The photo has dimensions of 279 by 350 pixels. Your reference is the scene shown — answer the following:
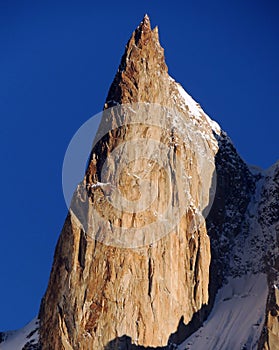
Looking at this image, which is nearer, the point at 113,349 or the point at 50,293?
the point at 113,349

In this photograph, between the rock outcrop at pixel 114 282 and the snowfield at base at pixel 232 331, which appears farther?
the snowfield at base at pixel 232 331

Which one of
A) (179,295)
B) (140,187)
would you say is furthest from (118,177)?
(179,295)

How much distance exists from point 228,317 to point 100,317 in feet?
62.5

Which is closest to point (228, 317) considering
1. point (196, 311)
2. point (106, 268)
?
point (196, 311)

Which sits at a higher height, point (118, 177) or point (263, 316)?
point (118, 177)

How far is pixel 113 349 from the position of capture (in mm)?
187500

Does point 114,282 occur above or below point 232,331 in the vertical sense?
above

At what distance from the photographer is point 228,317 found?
653ft

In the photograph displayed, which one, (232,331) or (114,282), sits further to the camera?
(232,331)

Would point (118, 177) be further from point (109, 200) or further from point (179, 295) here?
point (179, 295)

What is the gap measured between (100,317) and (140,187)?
1919cm

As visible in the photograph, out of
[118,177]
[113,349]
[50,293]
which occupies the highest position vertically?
[118,177]

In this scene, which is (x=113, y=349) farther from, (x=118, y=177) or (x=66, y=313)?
(x=118, y=177)

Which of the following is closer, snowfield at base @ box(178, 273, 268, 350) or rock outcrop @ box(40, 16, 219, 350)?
rock outcrop @ box(40, 16, 219, 350)
